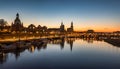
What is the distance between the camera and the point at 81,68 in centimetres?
4100

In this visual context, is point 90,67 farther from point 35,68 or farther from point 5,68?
point 5,68

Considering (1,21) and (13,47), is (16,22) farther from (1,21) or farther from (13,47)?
(13,47)

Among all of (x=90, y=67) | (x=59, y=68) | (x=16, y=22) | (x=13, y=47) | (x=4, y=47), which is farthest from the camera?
(x=16, y=22)

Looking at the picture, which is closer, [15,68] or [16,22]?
[15,68]

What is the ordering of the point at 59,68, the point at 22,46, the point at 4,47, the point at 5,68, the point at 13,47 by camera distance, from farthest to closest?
the point at 22,46
the point at 13,47
the point at 4,47
the point at 59,68
the point at 5,68

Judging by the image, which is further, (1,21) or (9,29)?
(1,21)

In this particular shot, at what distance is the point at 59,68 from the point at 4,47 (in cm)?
3208

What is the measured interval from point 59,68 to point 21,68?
26.0 ft

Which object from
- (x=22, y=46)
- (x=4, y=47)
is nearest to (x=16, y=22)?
(x=22, y=46)

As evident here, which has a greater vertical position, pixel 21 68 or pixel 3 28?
pixel 3 28

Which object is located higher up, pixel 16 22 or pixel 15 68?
pixel 16 22

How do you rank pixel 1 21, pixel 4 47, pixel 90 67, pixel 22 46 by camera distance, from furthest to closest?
pixel 1 21
pixel 22 46
pixel 4 47
pixel 90 67

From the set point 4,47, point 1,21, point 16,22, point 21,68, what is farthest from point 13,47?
point 1,21

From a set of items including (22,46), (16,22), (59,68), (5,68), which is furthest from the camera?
(16,22)
